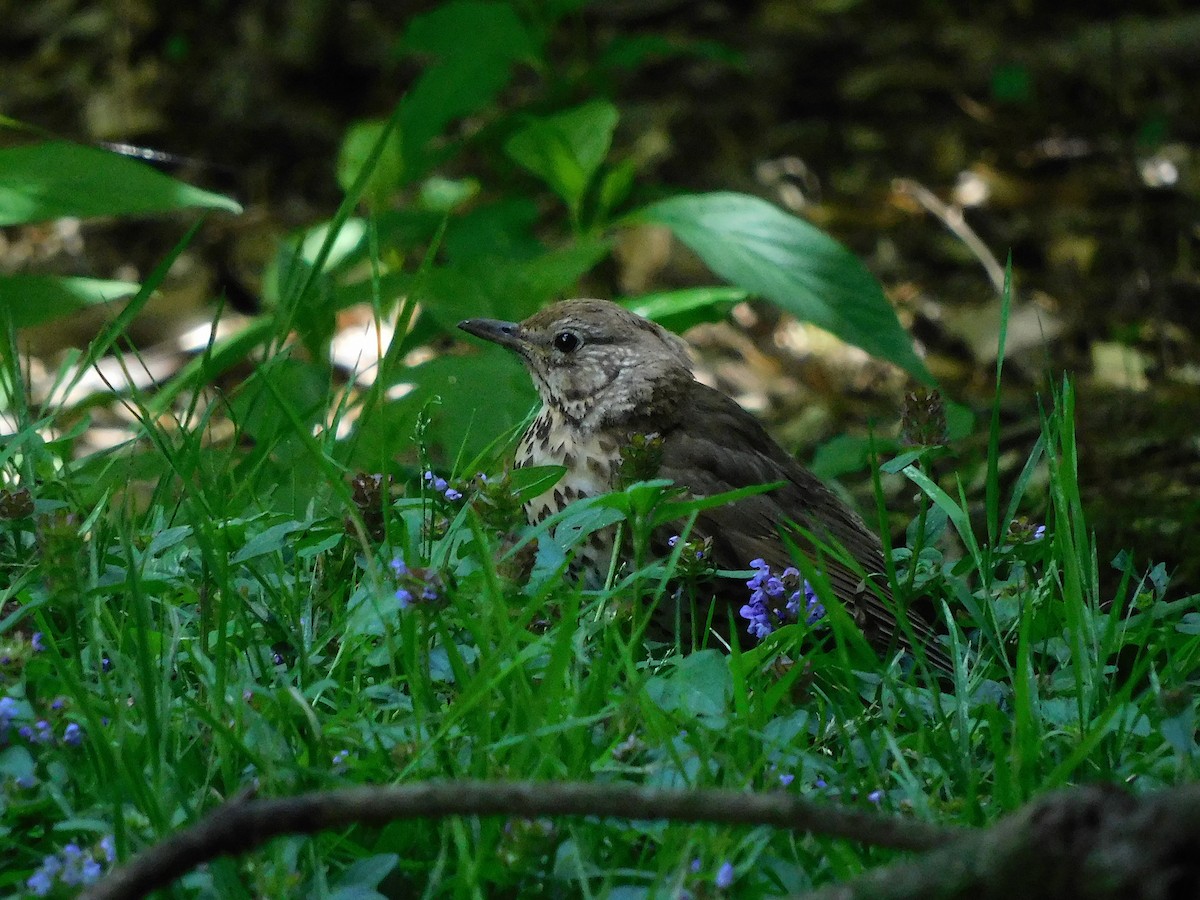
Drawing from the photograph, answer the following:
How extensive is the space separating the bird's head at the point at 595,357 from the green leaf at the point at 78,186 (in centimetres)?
84

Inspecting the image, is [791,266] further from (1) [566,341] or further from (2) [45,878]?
(2) [45,878]

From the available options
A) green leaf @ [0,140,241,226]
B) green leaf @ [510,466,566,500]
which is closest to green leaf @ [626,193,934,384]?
green leaf @ [0,140,241,226]

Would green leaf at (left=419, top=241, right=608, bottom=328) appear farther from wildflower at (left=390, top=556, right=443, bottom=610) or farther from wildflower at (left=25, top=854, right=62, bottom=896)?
wildflower at (left=25, top=854, right=62, bottom=896)

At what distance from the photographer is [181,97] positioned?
866 centimetres

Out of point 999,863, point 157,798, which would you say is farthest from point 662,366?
point 999,863

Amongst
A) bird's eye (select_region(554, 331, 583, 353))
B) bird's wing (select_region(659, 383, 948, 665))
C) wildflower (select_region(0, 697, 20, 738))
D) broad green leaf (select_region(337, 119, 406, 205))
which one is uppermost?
broad green leaf (select_region(337, 119, 406, 205))

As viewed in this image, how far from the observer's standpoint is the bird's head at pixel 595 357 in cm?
390

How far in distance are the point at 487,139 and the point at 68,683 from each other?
4.32 m

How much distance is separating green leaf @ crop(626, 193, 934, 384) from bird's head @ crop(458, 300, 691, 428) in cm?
43

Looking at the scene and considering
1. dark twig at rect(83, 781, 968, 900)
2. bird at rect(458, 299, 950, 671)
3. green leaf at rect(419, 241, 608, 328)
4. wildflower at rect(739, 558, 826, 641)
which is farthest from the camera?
green leaf at rect(419, 241, 608, 328)

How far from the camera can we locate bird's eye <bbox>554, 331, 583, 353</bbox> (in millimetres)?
4043

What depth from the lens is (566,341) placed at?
4051 mm

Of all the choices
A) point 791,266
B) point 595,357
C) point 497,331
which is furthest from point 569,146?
point 595,357

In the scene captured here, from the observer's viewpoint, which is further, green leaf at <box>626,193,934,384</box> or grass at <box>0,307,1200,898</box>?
green leaf at <box>626,193,934,384</box>
